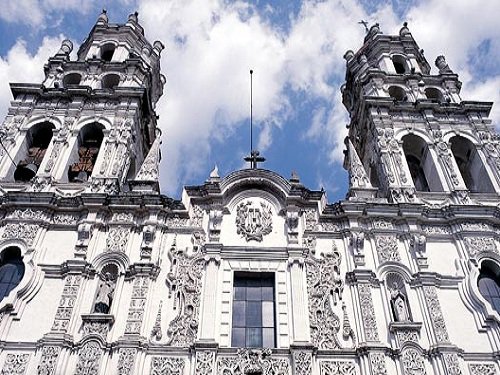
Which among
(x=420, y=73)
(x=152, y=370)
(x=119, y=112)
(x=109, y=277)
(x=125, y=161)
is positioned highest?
(x=420, y=73)

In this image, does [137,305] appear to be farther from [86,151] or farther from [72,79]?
[72,79]

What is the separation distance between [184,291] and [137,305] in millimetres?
1239

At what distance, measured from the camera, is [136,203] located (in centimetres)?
1559

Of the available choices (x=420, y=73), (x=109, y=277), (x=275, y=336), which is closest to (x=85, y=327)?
(x=109, y=277)

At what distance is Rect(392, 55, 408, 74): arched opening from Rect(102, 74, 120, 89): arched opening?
1253 centimetres

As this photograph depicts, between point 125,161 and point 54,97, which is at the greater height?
point 54,97

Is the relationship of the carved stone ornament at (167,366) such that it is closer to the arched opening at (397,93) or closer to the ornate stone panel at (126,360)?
the ornate stone panel at (126,360)

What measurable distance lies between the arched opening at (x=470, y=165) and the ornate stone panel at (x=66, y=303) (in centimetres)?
1344

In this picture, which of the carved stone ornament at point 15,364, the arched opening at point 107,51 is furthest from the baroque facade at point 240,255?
the arched opening at point 107,51

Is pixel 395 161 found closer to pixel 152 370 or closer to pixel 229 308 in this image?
pixel 229 308

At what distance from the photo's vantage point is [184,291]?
1374cm

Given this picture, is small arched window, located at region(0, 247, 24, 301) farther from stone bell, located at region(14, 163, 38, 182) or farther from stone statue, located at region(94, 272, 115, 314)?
stone bell, located at region(14, 163, 38, 182)

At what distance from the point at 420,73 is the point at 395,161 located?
22.6 ft

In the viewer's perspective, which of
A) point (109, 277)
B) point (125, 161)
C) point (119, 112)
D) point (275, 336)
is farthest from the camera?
point (119, 112)
